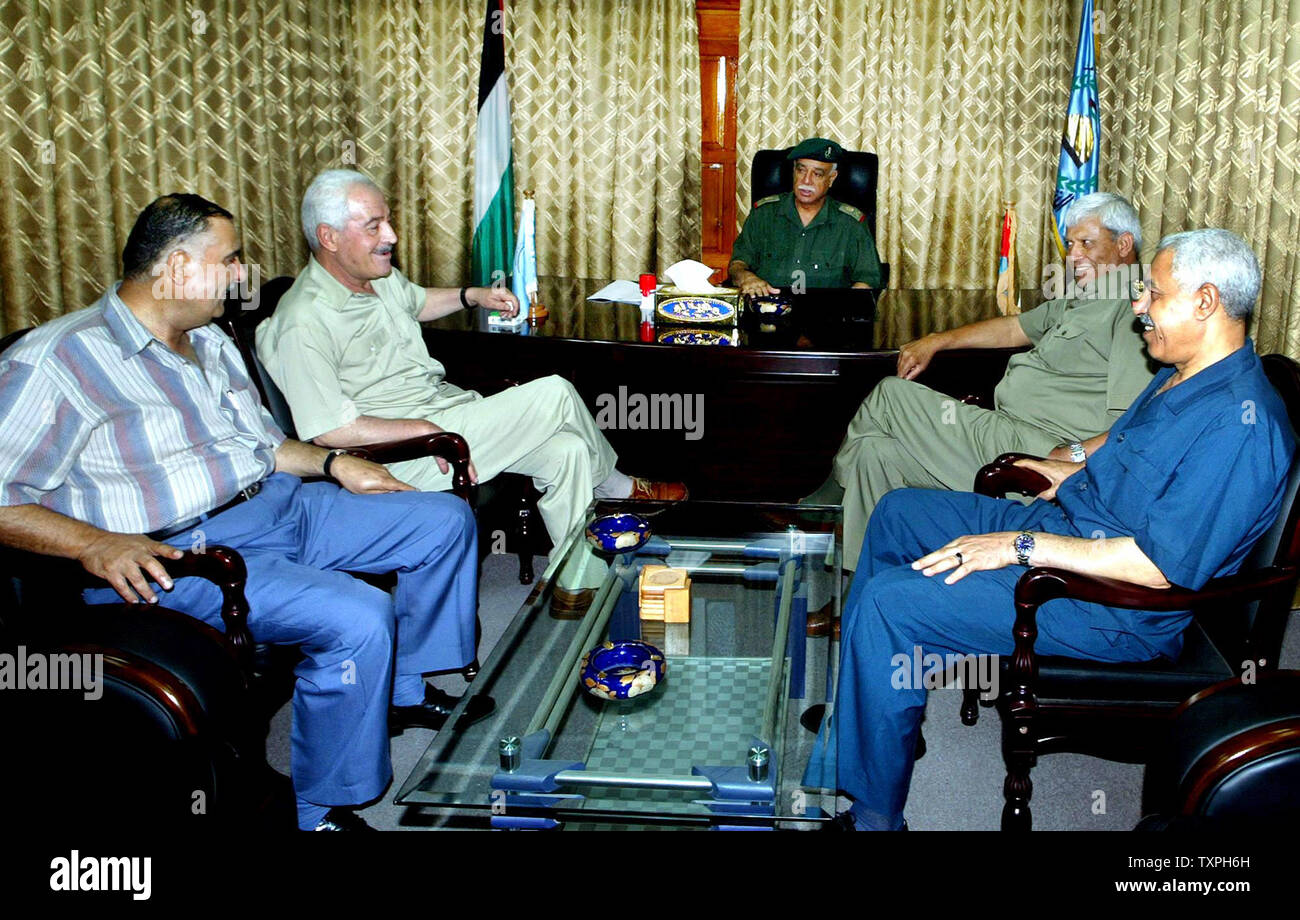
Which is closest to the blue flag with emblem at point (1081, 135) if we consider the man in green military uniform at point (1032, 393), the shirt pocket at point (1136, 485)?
the man in green military uniform at point (1032, 393)

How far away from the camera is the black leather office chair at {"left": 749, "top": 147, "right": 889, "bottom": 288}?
3846mm

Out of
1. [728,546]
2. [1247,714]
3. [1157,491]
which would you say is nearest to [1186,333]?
[1157,491]

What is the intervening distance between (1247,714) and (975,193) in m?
4.35

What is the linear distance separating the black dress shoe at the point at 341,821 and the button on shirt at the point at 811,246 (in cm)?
236

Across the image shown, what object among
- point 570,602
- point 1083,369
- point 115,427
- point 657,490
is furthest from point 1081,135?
point 115,427

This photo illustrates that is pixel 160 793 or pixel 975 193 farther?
pixel 975 193

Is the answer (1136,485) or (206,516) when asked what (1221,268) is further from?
(206,516)

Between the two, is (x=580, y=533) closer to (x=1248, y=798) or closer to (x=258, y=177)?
(x=1248, y=798)

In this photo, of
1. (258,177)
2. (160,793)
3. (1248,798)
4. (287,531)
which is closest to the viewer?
(1248,798)

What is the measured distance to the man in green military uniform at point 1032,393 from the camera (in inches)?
100

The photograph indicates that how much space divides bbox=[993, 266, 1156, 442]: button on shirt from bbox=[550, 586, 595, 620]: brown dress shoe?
3.99 feet

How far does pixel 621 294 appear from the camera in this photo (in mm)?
3461

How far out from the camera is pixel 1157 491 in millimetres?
1826

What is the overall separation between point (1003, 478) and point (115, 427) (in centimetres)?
176
